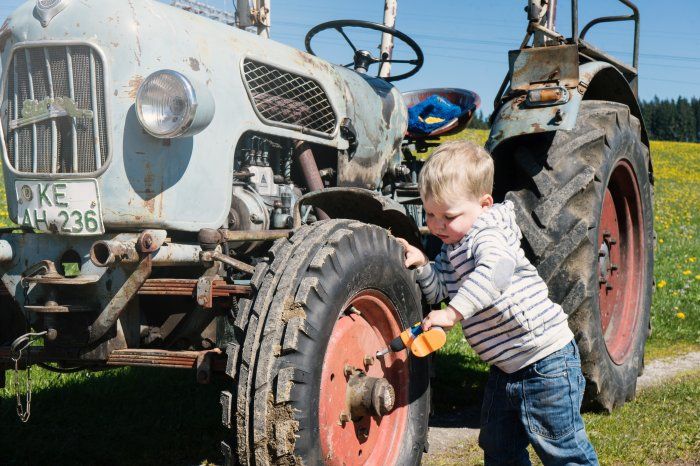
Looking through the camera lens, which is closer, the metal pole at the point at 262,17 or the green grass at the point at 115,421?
the green grass at the point at 115,421

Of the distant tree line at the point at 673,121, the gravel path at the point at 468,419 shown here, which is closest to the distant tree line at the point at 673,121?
the distant tree line at the point at 673,121

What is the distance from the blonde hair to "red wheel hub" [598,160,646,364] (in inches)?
80.5

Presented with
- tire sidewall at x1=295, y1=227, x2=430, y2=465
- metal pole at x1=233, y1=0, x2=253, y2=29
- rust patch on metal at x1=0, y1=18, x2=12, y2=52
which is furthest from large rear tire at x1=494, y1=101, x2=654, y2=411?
rust patch on metal at x1=0, y1=18, x2=12, y2=52

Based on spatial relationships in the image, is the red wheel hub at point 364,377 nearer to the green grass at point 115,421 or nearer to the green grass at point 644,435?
the green grass at point 644,435

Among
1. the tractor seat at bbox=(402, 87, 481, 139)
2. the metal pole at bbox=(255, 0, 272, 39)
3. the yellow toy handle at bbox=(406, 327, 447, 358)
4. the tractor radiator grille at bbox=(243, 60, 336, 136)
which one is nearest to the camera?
the yellow toy handle at bbox=(406, 327, 447, 358)

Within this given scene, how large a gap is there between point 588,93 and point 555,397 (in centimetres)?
262

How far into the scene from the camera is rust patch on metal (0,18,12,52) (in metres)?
3.11

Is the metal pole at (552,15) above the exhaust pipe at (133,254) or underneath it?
above

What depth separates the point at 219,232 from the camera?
9.68 feet

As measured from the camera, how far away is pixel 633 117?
4.75 m

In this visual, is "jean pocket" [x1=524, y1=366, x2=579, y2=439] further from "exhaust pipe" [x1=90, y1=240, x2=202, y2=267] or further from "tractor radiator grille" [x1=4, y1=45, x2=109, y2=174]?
"tractor radiator grille" [x1=4, y1=45, x2=109, y2=174]

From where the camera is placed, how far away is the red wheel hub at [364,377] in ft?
9.25

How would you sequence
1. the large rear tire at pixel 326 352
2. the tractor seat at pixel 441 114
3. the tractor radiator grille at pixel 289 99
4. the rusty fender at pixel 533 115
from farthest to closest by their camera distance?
the tractor seat at pixel 441 114 < the rusty fender at pixel 533 115 < the tractor radiator grille at pixel 289 99 < the large rear tire at pixel 326 352

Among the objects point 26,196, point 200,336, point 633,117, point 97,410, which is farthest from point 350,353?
point 633,117
